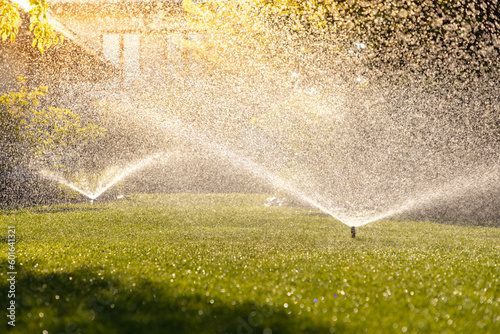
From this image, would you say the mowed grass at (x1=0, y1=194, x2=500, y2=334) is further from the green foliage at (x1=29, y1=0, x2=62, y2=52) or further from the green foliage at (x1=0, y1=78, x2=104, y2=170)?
the green foliage at (x1=0, y1=78, x2=104, y2=170)

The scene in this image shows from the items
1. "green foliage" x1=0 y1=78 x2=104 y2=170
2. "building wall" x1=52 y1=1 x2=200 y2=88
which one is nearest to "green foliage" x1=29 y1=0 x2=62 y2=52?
"green foliage" x1=0 y1=78 x2=104 y2=170

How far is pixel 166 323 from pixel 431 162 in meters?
11.7

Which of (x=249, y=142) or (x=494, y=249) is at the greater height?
(x=249, y=142)

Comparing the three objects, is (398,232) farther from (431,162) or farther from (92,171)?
(92,171)

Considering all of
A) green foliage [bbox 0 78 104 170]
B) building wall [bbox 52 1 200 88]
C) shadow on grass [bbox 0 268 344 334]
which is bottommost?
shadow on grass [bbox 0 268 344 334]

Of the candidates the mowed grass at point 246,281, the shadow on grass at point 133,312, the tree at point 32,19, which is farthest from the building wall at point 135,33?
the shadow on grass at point 133,312

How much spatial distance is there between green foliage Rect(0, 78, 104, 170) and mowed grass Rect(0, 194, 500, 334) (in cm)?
463

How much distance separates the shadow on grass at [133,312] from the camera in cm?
264

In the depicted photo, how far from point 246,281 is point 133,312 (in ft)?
3.93

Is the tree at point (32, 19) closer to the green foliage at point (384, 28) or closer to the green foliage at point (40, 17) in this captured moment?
the green foliage at point (40, 17)

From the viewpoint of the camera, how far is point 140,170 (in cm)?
1977

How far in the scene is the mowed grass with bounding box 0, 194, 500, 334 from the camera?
2.78m

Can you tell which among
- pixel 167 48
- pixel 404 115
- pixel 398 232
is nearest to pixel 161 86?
pixel 167 48

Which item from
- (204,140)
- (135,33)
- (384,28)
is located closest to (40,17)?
(384,28)
